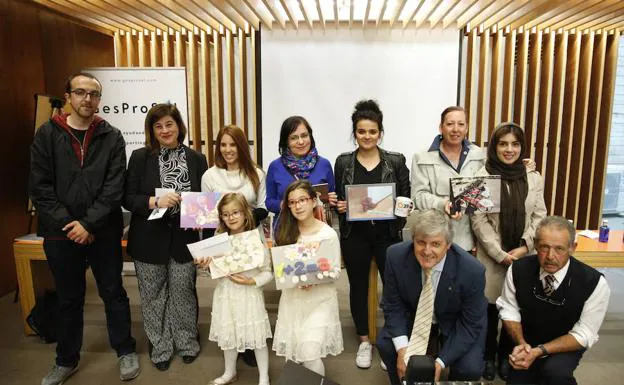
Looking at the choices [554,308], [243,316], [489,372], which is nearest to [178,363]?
[243,316]

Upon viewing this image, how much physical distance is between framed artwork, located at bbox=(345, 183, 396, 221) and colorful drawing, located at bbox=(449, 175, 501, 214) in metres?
0.35

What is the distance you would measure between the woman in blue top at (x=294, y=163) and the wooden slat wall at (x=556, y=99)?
305 centimetres

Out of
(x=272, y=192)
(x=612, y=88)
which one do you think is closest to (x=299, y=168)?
(x=272, y=192)

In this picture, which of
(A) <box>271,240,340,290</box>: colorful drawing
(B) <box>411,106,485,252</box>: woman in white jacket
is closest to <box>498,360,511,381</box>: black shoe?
(B) <box>411,106,485,252</box>: woman in white jacket

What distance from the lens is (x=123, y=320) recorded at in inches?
103

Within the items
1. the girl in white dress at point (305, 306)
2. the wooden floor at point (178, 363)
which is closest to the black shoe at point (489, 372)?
the wooden floor at point (178, 363)

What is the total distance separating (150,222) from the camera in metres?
2.52

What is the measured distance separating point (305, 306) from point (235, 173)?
0.89m

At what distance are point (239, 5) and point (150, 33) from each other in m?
1.57

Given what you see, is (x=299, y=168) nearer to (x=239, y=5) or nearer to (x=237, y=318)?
(x=237, y=318)

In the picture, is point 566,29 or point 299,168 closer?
point 299,168

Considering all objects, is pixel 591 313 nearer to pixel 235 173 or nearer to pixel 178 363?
pixel 235 173

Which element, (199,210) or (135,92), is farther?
(135,92)

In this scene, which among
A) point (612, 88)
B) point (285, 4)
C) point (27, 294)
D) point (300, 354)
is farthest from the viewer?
point (612, 88)
